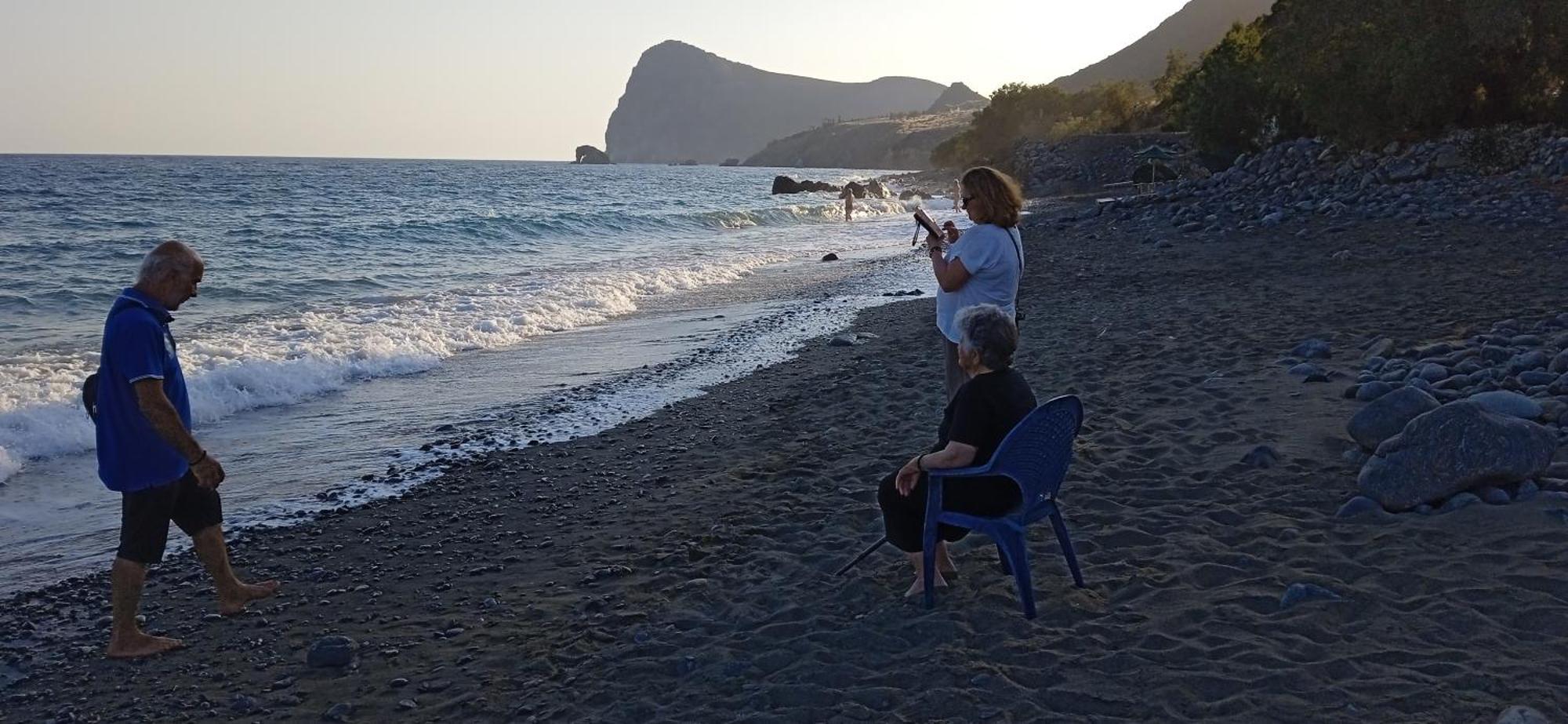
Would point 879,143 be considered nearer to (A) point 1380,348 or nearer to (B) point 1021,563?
(A) point 1380,348

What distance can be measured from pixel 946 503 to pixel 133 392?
324 cm

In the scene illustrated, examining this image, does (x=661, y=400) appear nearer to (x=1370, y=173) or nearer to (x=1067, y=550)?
(x=1067, y=550)

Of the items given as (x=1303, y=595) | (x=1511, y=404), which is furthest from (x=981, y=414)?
(x=1511, y=404)

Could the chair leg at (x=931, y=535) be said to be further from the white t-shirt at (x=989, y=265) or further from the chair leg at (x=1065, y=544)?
the white t-shirt at (x=989, y=265)

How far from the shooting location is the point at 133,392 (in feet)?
14.1

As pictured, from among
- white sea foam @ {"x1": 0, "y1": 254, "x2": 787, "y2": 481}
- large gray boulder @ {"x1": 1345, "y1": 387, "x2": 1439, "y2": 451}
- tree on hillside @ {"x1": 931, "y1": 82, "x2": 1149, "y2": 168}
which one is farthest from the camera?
tree on hillside @ {"x1": 931, "y1": 82, "x2": 1149, "y2": 168}

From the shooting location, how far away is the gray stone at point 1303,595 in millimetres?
4152

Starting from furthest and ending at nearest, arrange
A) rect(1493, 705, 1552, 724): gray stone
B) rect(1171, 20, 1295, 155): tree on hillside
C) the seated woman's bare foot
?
rect(1171, 20, 1295, 155): tree on hillside < the seated woman's bare foot < rect(1493, 705, 1552, 724): gray stone

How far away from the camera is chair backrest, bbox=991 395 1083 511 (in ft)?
13.1

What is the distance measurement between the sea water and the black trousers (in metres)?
3.78

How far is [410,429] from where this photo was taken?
859 centimetres

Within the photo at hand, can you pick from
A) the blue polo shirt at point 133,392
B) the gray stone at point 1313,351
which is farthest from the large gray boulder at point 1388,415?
the blue polo shirt at point 133,392

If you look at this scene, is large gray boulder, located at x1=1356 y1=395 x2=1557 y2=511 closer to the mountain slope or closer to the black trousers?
the black trousers

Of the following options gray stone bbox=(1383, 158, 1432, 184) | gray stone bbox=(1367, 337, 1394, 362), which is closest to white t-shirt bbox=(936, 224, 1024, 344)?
gray stone bbox=(1367, 337, 1394, 362)
